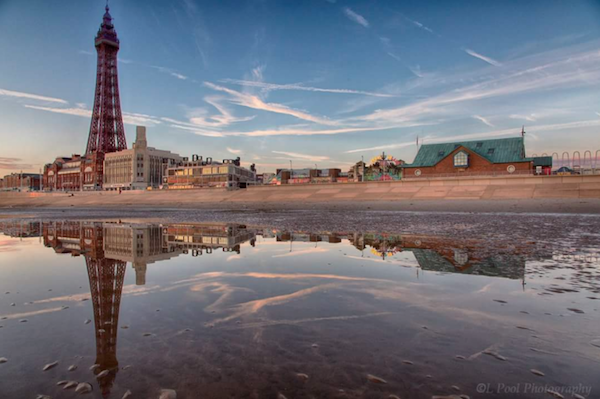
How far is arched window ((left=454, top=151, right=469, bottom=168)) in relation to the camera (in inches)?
1895

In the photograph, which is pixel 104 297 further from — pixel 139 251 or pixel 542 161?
pixel 542 161

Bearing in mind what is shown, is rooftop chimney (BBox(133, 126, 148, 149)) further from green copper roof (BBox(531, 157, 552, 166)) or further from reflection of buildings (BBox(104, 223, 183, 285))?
reflection of buildings (BBox(104, 223, 183, 285))

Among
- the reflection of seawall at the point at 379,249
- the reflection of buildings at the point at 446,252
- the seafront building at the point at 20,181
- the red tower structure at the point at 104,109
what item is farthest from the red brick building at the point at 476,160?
the seafront building at the point at 20,181

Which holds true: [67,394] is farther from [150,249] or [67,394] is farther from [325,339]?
[150,249]

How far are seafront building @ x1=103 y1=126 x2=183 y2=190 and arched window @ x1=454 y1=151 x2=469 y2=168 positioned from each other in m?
90.0

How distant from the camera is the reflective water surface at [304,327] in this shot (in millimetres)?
2396

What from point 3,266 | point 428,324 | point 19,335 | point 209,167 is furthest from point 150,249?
point 209,167

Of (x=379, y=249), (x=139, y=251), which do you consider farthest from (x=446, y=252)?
(x=139, y=251)

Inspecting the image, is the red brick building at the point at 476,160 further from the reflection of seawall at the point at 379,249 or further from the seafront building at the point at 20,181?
the seafront building at the point at 20,181

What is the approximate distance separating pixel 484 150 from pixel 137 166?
342ft

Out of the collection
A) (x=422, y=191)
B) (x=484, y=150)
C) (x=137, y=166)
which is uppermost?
(x=137, y=166)

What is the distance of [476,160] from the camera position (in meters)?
47.9

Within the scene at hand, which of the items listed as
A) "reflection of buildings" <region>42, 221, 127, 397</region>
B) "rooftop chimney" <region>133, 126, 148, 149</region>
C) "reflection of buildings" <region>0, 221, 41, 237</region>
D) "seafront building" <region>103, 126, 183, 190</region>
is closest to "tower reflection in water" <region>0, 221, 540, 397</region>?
"reflection of buildings" <region>42, 221, 127, 397</region>

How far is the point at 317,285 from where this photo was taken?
5.08m
